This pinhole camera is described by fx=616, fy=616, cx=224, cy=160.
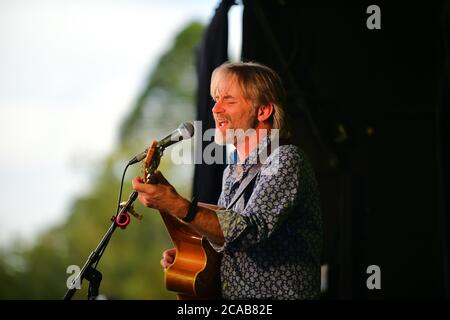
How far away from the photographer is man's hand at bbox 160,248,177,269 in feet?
8.91

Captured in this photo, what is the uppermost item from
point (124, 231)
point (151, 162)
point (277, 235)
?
point (151, 162)

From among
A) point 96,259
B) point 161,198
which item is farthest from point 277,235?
point 96,259

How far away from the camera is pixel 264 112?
2574 millimetres

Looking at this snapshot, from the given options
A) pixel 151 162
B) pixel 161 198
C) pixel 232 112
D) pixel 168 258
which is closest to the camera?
pixel 161 198

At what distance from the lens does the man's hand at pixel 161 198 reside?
2.19m

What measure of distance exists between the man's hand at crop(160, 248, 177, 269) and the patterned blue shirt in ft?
1.15

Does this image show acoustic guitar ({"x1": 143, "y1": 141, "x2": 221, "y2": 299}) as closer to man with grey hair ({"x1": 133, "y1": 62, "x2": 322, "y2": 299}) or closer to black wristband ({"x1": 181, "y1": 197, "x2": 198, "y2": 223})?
man with grey hair ({"x1": 133, "y1": 62, "x2": 322, "y2": 299})

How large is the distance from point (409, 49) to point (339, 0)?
779 mm

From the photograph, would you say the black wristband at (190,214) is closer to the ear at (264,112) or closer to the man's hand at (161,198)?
the man's hand at (161,198)

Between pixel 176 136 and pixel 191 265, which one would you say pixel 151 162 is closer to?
pixel 176 136

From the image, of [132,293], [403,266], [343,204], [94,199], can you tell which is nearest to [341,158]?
[343,204]

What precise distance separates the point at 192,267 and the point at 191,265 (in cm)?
2

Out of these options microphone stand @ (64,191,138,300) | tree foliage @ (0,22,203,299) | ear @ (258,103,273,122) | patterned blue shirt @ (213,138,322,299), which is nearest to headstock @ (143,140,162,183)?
microphone stand @ (64,191,138,300)

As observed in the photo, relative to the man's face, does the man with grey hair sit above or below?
below
